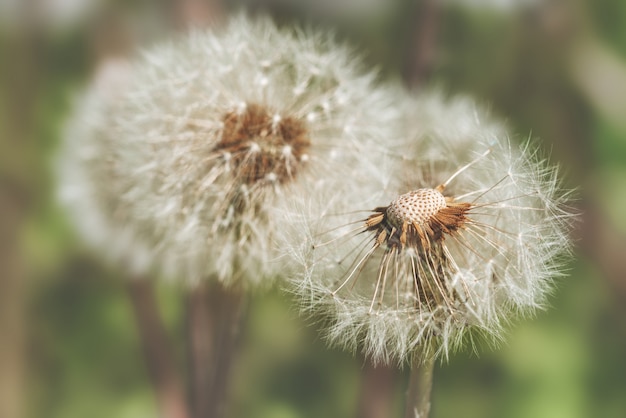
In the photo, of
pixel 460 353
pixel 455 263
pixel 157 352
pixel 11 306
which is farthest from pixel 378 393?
pixel 11 306

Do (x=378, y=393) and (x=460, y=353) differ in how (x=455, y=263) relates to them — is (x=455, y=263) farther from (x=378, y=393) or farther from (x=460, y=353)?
(x=460, y=353)

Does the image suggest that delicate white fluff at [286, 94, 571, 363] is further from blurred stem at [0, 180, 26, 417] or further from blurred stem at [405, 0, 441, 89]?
blurred stem at [0, 180, 26, 417]

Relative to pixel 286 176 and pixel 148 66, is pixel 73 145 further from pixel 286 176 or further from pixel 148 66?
pixel 286 176

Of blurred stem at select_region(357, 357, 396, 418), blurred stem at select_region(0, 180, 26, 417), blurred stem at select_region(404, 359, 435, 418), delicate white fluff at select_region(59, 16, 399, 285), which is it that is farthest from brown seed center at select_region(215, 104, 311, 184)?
blurred stem at select_region(0, 180, 26, 417)

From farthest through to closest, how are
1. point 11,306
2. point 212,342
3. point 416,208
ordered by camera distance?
point 11,306 < point 212,342 < point 416,208

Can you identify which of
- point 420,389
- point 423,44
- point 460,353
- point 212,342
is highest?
point 423,44

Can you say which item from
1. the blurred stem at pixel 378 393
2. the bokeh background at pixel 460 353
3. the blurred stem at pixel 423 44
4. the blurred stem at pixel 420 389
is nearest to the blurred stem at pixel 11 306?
the bokeh background at pixel 460 353
